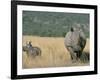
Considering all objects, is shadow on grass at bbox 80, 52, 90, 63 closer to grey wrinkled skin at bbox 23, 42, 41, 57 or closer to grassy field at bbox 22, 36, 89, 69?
grassy field at bbox 22, 36, 89, 69

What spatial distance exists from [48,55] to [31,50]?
6.8 inches

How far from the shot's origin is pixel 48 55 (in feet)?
6.78

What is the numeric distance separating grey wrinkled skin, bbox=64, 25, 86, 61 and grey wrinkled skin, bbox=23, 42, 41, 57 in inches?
11.4

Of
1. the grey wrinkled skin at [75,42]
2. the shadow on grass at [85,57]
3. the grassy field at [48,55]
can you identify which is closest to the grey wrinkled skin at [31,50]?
the grassy field at [48,55]

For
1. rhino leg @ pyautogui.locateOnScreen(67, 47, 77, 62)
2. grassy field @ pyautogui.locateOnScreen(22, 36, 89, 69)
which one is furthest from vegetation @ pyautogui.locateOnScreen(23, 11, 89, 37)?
rhino leg @ pyautogui.locateOnScreen(67, 47, 77, 62)

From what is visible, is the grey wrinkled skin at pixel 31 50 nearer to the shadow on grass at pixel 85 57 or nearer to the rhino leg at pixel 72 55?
the rhino leg at pixel 72 55

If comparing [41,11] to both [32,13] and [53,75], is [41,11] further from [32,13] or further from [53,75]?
[53,75]

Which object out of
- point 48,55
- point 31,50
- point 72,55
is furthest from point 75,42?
point 31,50

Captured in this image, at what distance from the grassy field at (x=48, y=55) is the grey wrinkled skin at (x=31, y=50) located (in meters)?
0.03

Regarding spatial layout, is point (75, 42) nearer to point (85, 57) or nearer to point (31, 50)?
point (85, 57)

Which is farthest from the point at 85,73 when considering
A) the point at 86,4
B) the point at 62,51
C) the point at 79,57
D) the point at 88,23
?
the point at 86,4

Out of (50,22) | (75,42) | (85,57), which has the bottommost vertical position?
(85,57)

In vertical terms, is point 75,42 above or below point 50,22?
below

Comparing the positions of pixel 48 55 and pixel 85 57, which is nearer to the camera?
pixel 48 55
